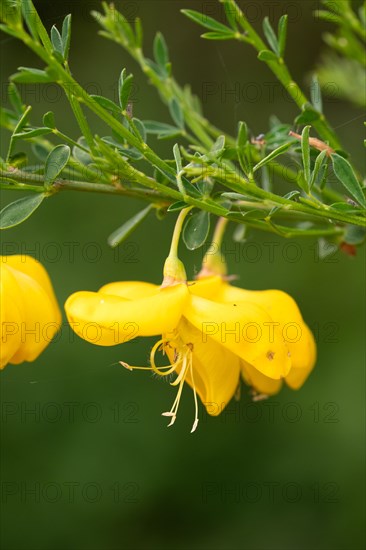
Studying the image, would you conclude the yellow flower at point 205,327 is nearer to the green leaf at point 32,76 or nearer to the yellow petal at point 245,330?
the yellow petal at point 245,330

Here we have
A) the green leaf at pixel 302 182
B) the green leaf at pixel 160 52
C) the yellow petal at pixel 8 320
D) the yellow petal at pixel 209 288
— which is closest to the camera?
the green leaf at pixel 302 182

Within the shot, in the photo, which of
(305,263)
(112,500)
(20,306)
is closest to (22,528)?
(112,500)

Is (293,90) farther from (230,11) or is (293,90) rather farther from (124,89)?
(124,89)

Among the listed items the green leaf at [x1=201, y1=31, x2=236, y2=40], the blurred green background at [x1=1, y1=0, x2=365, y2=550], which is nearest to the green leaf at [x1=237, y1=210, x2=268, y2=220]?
the green leaf at [x1=201, y1=31, x2=236, y2=40]

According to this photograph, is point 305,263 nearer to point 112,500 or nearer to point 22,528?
point 112,500

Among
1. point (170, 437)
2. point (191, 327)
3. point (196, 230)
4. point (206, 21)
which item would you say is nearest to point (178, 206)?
point (196, 230)

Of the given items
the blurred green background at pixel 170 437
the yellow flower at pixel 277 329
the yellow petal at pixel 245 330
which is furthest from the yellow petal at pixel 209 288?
the blurred green background at pixel 170 437
